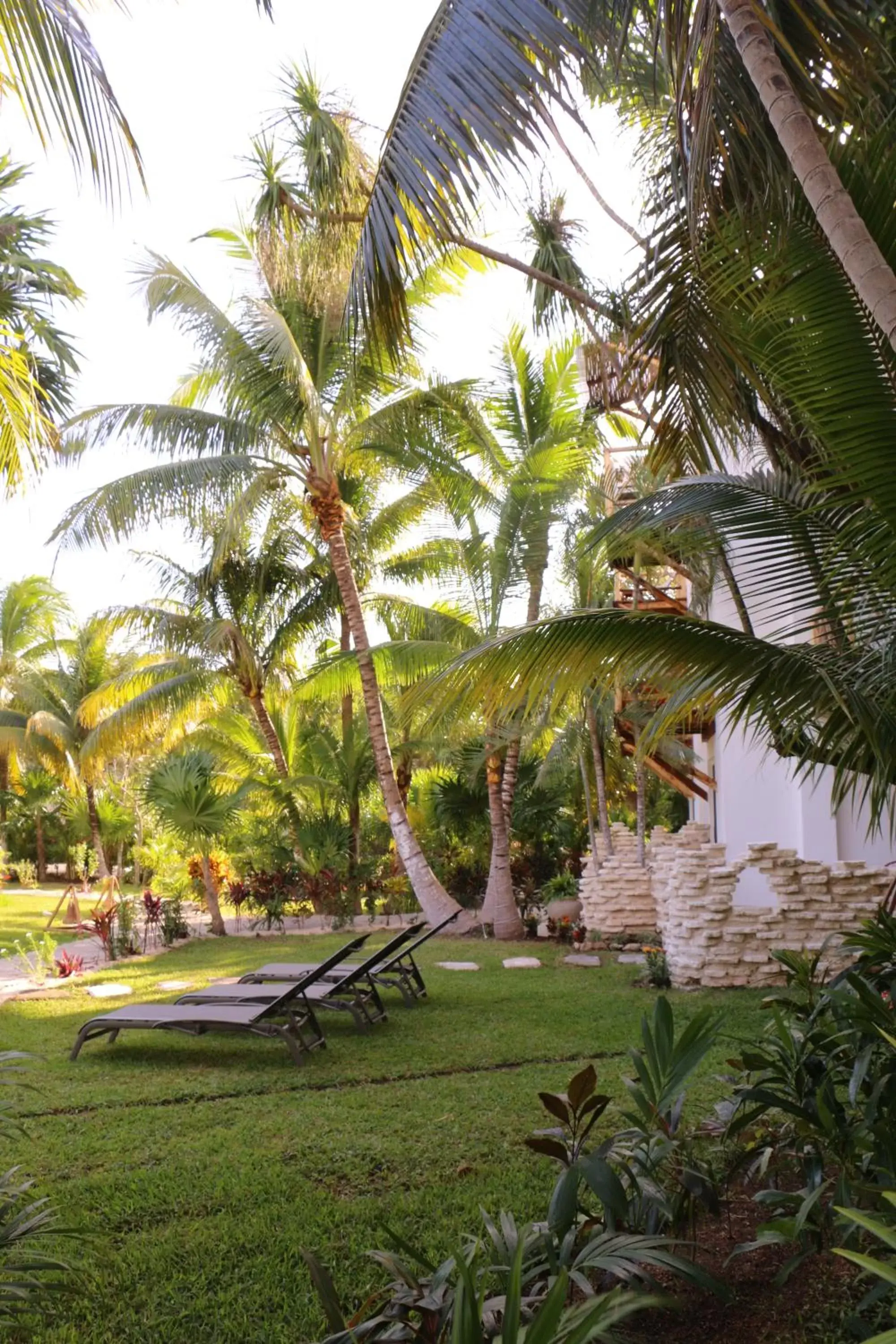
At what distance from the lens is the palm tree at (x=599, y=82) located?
10.9 ft

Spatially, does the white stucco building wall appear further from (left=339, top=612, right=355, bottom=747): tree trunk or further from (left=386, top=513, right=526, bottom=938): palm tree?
(left=339, top=612, right=355, bottom=747): tree trunk

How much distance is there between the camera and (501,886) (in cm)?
1452

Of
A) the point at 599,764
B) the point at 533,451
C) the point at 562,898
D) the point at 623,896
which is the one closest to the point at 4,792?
the point at 562,898

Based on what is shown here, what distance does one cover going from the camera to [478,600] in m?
14.0

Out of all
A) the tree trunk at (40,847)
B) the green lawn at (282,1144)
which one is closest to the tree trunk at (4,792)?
the tree trunk at (40,847)

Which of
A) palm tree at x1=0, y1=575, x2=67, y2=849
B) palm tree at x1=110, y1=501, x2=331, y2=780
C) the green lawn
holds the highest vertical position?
palm tree at x1=0, y1=575, x2=67, y2=849

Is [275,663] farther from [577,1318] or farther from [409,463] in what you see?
[577,1318]

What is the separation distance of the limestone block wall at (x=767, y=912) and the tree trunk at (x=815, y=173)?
23.8ft

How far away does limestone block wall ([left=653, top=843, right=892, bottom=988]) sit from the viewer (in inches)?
375

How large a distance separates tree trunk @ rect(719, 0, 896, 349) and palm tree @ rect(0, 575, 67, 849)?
2553 cm

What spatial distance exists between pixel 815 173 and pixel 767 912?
7682 mm

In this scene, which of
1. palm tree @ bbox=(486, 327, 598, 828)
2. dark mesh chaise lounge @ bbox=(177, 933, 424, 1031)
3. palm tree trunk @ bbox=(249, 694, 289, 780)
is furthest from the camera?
palm tree trunk @ bbox=(249, 694, 289, 780)

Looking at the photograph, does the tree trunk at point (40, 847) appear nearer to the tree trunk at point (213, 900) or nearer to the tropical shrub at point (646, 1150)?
the tree trunk at point (213, 900)

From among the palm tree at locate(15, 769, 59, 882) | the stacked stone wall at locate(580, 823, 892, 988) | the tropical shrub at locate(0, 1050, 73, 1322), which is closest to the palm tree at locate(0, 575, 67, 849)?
the palm tree at locate(15, 769, 59, 882)
